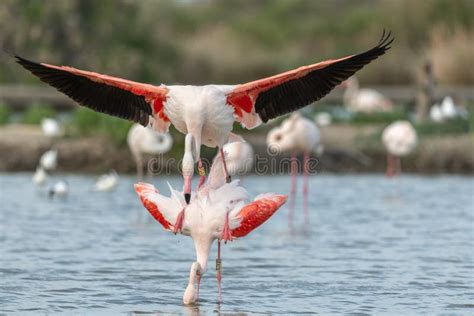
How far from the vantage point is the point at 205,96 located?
335 inches

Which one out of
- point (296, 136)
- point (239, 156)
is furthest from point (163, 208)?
point (296, 136)

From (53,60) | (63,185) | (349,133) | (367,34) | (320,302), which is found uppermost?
(367,34)

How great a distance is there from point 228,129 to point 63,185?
5.70m

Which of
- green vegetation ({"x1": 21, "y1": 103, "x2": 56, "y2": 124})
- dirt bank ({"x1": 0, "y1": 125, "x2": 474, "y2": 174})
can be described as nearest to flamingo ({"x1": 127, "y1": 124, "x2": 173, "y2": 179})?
dirt bank ({"x1": 0, "y1": 125, "x2": 474, "y2": 174})

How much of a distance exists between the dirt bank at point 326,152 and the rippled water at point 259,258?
1.57m

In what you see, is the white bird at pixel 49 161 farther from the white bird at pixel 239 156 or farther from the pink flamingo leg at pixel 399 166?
the pink flamingo leg at pixel 399 166

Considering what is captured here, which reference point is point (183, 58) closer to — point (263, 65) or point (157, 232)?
point (263, 65)

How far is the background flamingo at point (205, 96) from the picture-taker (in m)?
8.50

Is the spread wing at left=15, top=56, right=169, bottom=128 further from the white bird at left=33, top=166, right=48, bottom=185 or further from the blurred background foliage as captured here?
the blurred background foliage

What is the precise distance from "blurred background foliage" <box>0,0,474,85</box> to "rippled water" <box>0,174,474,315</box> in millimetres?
9438

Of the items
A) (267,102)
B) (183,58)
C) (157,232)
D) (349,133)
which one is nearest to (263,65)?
(183,58)

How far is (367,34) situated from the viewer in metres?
34.2

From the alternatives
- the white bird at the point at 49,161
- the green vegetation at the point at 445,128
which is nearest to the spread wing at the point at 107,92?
the white bird at the point at 49,161

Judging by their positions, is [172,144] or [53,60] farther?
[53,60]
